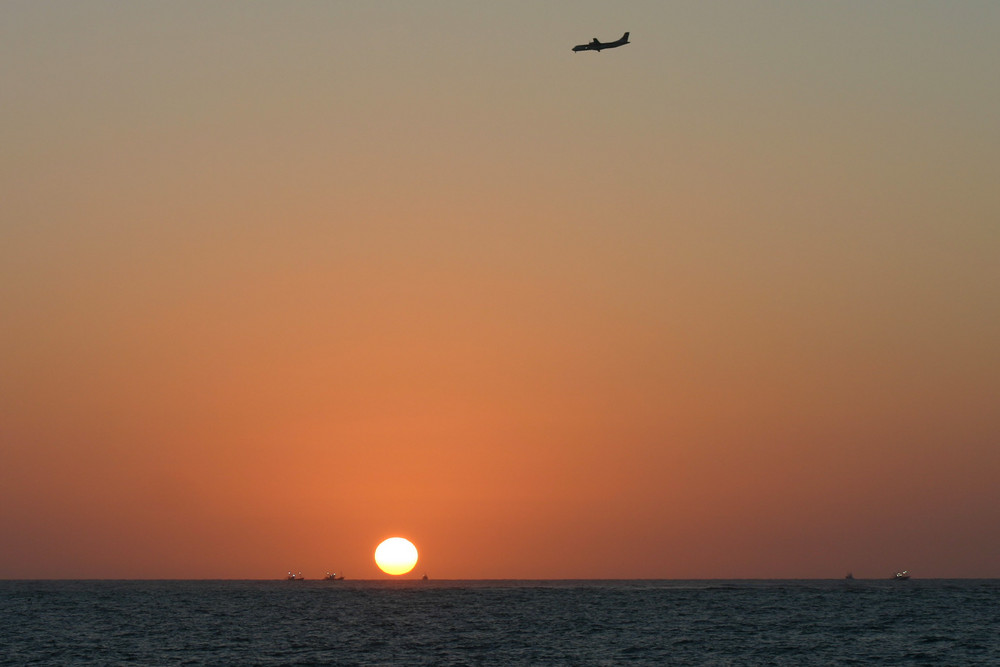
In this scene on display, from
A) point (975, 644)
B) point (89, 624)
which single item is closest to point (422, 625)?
point (89, 624)

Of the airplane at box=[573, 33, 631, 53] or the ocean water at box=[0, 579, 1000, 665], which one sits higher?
the airplane at box=[573, 33, 631, 53]

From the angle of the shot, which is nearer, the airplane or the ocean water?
the ocean water

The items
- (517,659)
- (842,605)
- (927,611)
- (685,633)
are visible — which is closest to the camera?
(517,659)

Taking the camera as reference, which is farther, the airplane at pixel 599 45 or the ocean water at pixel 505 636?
the airplane at pixel 599 45

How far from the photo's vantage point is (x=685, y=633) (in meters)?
128

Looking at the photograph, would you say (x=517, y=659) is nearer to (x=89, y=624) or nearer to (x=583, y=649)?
(x=583, y=649)

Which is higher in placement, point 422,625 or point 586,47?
point 586,47

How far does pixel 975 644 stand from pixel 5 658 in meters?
95.5

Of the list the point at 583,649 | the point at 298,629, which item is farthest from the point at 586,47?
the point at 298,629

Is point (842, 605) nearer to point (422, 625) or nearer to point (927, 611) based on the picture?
point (927, 611)

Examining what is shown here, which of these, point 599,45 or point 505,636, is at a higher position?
point 599,45

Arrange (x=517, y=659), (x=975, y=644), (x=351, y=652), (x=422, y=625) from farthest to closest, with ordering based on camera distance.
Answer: (x=422, y=625), (x=975, y=644), (x=351, y=652), (x=517, y=659)

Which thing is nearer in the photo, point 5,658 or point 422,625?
point 5,658

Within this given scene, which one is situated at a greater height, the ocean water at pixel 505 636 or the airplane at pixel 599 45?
the airplane at pixel 599 45
